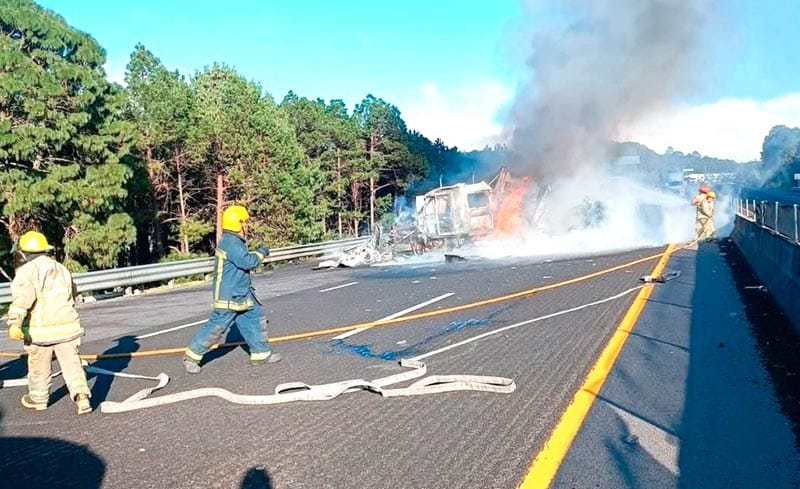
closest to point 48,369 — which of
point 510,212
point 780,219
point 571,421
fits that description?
point 571,421

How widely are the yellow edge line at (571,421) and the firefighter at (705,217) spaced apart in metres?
14.6

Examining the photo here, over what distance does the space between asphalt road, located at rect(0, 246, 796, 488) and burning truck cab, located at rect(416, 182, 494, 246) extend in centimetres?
1264

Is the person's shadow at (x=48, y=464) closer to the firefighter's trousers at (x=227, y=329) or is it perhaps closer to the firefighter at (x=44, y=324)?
the firefighter at (x=44, y=324)

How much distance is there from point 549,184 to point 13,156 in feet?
58.5

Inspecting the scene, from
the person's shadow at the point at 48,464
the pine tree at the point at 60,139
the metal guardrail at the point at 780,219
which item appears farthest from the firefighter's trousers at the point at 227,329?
the pine tree at the point at 60,139

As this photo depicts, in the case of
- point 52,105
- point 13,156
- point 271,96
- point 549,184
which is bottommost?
point 549,184

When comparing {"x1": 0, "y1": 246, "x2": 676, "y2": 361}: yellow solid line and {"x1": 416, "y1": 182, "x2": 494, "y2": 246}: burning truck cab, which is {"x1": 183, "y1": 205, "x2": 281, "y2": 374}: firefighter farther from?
{"x1": 416, "y1": 182, "x2": 494, "y2": 246}: burning truck cab

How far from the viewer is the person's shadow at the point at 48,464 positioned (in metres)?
4.36

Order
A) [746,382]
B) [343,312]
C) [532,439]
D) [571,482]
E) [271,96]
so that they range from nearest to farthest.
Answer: [571,482], [532,439], [746,382], [343,312], [271,96]

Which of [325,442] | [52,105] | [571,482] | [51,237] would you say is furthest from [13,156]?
[571,482]

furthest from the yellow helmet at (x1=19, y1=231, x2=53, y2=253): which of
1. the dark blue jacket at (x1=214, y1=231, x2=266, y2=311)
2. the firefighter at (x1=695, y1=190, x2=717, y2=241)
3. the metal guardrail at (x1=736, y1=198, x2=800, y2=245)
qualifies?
the firefighter at (x1=695, y1=190, x2=717, y2=241)

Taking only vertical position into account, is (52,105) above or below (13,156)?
above

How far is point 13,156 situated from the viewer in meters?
23.3

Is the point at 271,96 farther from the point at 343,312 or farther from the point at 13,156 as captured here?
the point at 343,312
